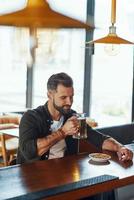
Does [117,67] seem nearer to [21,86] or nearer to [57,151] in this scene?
[21,86]

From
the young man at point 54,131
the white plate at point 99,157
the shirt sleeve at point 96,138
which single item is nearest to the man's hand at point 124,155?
the young man at point 54,131

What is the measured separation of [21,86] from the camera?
6.93m

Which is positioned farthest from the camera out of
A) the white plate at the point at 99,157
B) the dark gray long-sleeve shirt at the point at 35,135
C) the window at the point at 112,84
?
the window at the point at 112,84

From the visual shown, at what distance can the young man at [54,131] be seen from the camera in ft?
8.45

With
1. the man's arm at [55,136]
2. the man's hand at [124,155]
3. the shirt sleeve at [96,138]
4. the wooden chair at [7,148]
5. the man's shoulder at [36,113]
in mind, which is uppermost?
the man's shoulder at [36,113]

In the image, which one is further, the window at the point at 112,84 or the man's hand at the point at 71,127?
the window at the point at 112,84

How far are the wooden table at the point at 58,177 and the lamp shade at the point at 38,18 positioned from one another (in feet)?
2.73

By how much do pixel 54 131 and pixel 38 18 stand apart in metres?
1.45

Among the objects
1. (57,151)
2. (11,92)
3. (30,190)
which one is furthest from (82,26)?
(11,92)

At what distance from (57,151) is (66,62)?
439 centimetres

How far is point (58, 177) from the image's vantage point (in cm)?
216

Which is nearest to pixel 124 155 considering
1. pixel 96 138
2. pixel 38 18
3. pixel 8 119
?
pixel 96 138

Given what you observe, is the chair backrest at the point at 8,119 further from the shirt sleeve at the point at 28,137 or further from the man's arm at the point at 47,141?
the man's arm at the point at 47,141

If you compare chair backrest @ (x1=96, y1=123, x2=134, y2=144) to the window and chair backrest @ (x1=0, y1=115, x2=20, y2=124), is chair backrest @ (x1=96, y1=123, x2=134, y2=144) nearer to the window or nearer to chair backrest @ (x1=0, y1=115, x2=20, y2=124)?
chair backrest @ (x1=0, y1=115, x2=20, y2=124)
